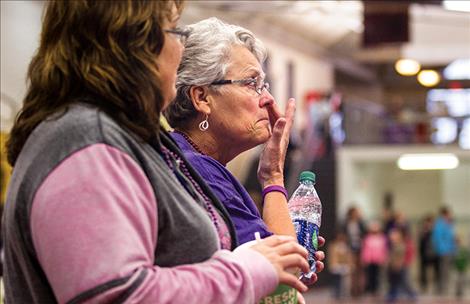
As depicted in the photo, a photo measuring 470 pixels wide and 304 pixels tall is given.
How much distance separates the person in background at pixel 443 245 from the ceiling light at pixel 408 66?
9.99 m

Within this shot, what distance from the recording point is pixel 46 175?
135 centimetres

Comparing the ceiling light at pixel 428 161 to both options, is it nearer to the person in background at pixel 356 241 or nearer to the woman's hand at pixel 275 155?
the person in background at pixel 356 241

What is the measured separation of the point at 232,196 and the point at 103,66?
58 centimetres

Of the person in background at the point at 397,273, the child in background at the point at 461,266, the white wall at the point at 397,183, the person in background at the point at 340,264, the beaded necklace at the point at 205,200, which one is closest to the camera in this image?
the beaded necklace at the point at 205,200

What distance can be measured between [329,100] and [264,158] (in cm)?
1874

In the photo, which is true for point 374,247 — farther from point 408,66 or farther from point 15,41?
point 15,41

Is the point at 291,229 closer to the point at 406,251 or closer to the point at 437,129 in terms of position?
the point at 406,251

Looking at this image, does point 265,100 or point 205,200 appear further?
point 265,100

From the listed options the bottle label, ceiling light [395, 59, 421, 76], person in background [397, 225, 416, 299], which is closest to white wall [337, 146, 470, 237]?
person in background [397, 225, 416, 299]

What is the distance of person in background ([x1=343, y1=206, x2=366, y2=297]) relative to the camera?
1622 centimetres

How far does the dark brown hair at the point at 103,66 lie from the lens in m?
1.42

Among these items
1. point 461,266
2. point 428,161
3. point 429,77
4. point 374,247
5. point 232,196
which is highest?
point 232,196

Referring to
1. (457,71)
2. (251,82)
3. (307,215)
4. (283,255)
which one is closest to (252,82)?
(251,82)

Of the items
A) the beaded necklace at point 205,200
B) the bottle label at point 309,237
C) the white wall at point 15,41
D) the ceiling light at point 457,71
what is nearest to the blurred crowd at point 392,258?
the ceiling light at point 457,71
